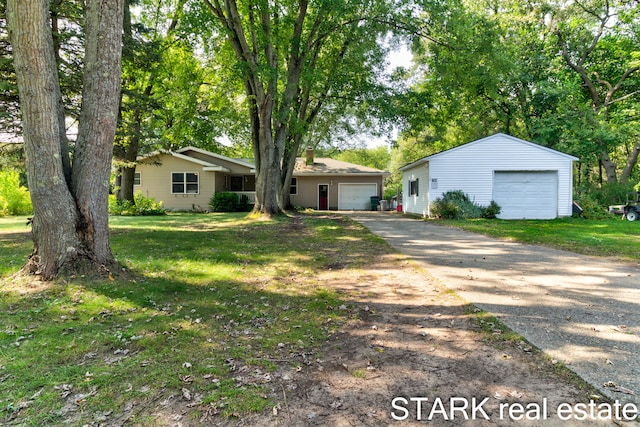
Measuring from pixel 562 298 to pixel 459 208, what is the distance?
12.7 meters

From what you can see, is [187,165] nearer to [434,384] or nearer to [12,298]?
[12,298]

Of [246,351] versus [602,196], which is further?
[602,196]

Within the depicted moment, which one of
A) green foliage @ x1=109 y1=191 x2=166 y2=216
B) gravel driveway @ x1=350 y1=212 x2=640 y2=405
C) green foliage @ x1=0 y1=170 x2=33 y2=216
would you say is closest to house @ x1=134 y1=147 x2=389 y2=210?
green foliage @ x1=109 y1=191 x2=166 y2=216

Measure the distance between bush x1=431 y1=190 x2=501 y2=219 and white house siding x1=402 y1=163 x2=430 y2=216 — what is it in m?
0.99

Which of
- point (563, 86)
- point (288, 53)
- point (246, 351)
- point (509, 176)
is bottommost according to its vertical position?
point (246, 351)

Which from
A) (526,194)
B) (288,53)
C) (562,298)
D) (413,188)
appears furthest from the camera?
(413,188)

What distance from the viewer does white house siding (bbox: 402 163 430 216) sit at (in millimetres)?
18298

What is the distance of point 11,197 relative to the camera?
61.7 ft

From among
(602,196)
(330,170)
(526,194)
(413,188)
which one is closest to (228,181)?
(330,170)

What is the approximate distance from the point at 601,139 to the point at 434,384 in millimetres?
23170

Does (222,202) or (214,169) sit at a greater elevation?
(214,169)

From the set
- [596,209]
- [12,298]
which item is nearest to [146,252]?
[12,298]

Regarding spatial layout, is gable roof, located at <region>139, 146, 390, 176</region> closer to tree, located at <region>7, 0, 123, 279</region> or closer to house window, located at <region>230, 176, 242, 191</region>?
house window, located at <region>230, 176, 242, 191</region>

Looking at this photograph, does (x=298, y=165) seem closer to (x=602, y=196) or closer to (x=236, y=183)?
(x=236, y=183)
